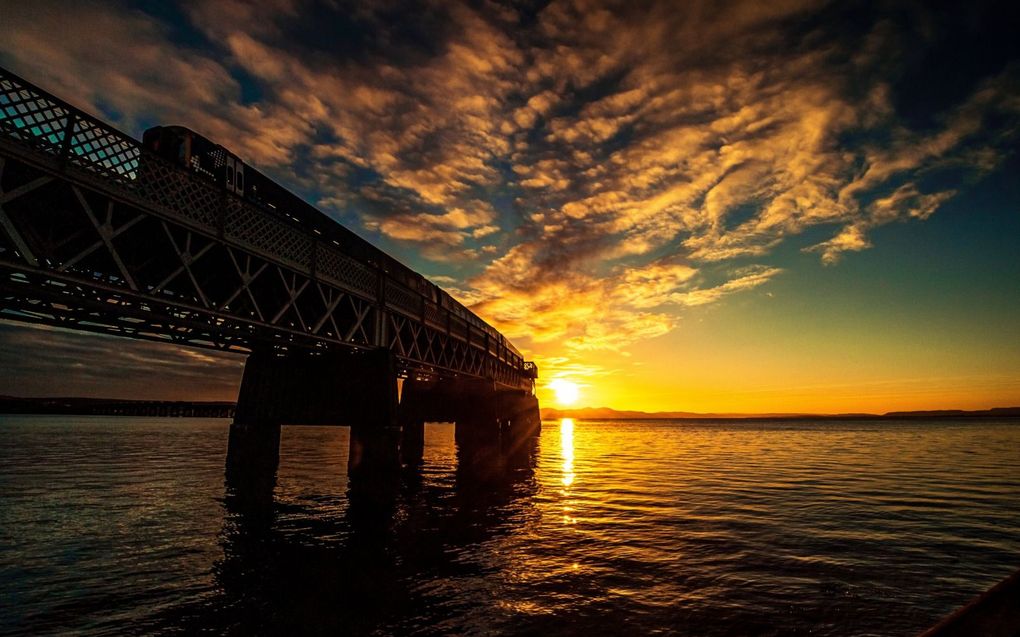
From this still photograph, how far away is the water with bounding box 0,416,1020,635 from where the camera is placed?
23.1 ft

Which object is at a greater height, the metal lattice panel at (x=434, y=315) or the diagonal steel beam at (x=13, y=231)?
the metal lattice panel at (x=434, y=315)

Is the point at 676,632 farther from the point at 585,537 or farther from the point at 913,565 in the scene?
the point at 913,565

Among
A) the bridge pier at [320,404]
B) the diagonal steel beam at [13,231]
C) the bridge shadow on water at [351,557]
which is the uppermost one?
the diagonal steel beam at [13,231]

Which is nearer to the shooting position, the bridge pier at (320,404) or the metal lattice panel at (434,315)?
the bridge pier at (320,404)

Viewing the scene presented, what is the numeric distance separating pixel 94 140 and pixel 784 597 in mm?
17339

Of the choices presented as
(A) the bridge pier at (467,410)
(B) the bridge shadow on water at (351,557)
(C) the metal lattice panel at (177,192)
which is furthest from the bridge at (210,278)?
(A) the bridge pier at (467,410)

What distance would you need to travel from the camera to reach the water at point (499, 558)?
704 centimetres

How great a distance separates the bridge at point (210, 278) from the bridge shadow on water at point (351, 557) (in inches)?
165

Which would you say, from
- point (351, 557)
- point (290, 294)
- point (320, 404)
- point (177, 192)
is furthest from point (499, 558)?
point (320, 404)

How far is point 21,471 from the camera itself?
24859mm

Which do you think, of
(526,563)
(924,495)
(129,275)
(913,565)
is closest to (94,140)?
(129,275)

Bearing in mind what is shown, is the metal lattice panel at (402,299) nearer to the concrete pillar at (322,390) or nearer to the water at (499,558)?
the concrete pillar at (322,390)

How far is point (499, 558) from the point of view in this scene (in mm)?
10031

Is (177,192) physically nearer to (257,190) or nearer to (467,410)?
(257,190)
